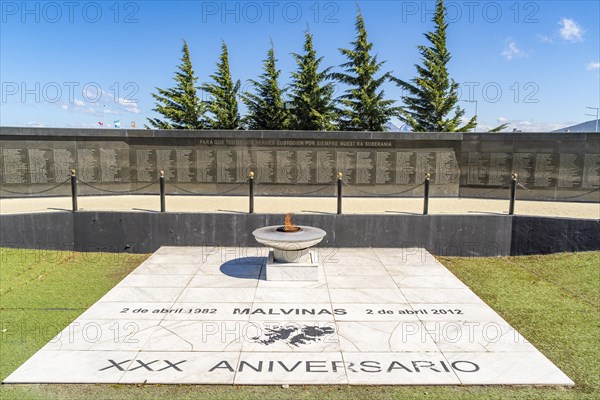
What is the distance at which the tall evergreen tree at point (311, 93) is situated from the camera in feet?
84.5

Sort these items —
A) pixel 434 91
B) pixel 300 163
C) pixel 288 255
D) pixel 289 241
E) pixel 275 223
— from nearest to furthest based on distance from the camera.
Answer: pixel 289 241 < pixel 288 255 < pixel 275 223 < pixel 300 163 < pixel 434 91

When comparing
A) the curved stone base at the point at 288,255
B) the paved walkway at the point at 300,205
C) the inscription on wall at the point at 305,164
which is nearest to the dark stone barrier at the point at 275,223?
the paved walkway at the point at 300,205

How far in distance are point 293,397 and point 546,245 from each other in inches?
381

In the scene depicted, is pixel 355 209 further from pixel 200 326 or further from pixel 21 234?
pixel 21 234

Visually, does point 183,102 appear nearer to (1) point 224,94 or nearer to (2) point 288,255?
(1) point 224,94

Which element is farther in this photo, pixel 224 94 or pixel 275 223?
pixel 224 94

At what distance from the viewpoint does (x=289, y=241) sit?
8766 millimetres

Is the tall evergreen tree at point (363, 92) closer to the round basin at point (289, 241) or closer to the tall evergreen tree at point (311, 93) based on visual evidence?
the tall evergreen tree at point (311, 93)

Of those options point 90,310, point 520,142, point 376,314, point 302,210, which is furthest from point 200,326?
point 520,142

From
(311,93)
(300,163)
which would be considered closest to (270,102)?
(311,93)

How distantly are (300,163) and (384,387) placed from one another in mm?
11406

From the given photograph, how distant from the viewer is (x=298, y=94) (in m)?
26.2

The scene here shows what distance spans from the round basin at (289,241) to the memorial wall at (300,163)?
6426mm

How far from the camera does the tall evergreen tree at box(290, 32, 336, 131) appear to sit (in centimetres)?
2575
